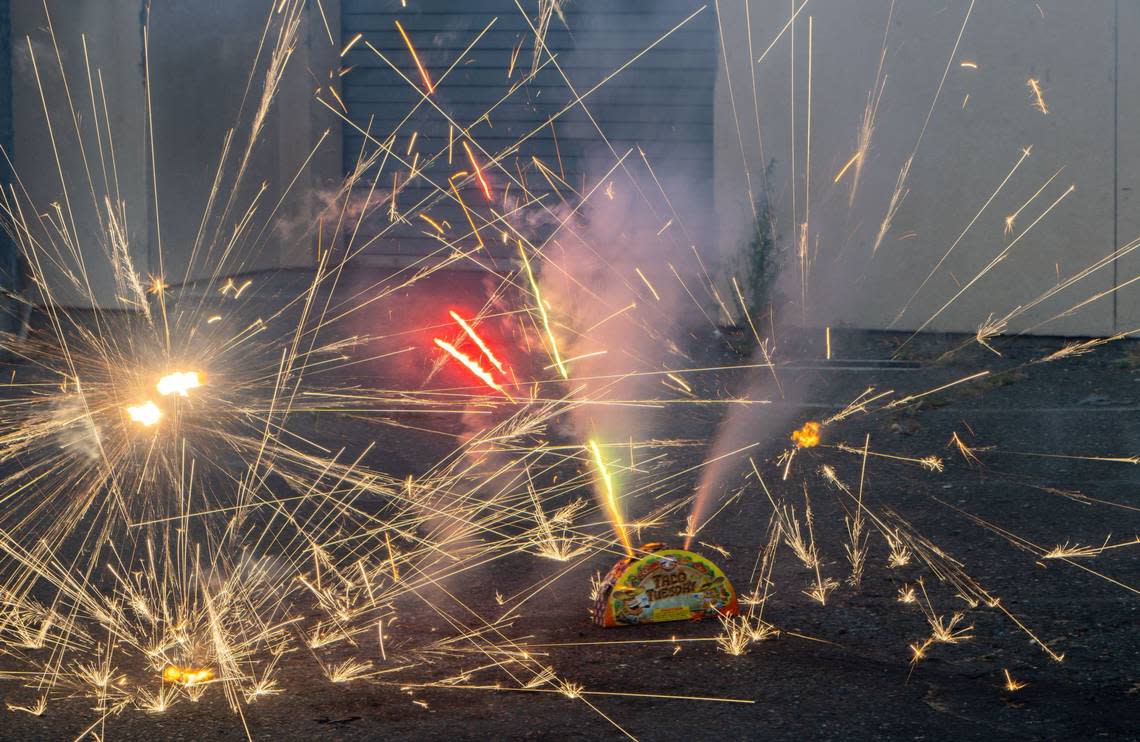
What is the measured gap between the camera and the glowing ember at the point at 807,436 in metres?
5.78

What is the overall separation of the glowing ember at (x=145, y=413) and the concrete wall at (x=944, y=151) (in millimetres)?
3953

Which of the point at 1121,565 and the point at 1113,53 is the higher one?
the point at 1113,53

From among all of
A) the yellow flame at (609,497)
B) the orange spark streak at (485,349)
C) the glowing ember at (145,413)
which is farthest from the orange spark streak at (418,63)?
the yellow flame at (609,497)

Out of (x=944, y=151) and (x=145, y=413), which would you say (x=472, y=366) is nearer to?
(x=145, y=413)

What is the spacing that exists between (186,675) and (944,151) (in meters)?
6.20

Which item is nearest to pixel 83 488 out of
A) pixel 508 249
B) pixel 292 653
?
pixel 292 653

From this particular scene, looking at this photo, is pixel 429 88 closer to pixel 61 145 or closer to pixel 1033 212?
pixel 61 145

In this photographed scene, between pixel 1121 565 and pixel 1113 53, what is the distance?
4.72 meters

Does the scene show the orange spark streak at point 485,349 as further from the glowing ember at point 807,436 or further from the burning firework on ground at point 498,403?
the glowing ember at point 807,436

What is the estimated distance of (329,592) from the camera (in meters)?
4.05

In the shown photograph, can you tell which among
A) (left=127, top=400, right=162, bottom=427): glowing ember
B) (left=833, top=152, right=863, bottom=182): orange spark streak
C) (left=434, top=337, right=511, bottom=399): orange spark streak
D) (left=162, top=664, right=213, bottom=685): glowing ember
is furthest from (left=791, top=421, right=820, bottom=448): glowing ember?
(left=162, top=664, right=213, bottom=685): glowing ember

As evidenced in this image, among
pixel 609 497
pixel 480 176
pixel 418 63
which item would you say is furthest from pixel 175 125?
pixel 609 497

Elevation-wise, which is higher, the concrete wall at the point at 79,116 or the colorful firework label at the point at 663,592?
the concrete wall at the point at 79,116

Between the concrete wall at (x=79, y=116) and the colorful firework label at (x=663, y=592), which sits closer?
the colorful firework label at (x=663, y=592)
